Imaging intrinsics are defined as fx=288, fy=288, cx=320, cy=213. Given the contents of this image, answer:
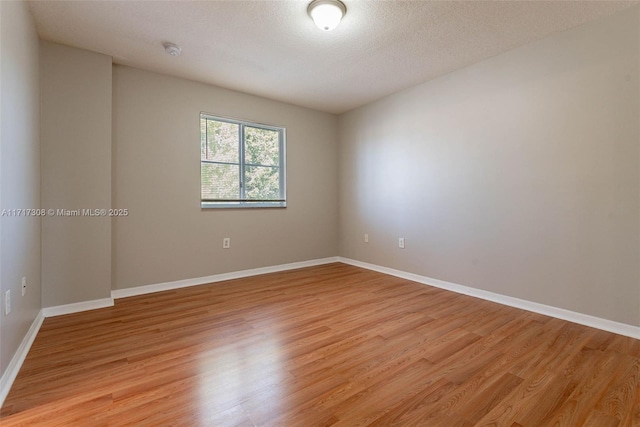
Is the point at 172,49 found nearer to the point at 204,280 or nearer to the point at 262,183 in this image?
the point at 262,183

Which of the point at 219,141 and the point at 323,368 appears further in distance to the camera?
the point at 219,141

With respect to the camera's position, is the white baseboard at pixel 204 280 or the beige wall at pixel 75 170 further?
the white baseboard at pixel 204 280

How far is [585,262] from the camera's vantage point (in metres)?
2.32

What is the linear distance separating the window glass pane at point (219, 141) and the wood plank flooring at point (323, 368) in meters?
1.84

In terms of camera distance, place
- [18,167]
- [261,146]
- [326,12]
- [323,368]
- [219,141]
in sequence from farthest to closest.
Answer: [261,146] → [219,141] → [326,12] → [18,167] → [323,368]

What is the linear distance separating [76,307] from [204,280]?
47.4 inches

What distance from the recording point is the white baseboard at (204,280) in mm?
3041

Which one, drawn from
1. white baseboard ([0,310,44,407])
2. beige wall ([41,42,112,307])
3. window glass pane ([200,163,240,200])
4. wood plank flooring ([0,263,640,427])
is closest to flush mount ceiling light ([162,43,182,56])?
beige wall ([41,42,112,307])

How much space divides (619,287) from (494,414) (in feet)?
5.61

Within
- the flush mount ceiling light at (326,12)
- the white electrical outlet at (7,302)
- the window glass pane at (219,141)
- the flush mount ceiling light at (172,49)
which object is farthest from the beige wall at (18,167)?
the flush mount ceiling light at (326,12)

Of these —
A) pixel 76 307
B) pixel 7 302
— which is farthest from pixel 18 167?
pixel 76 307

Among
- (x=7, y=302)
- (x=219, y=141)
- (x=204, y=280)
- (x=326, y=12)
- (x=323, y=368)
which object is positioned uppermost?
(x=326, y=12)

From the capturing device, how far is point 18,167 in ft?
5.94

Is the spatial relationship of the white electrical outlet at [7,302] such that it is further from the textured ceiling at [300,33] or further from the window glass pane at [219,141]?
the window glass pane at [219,141]
